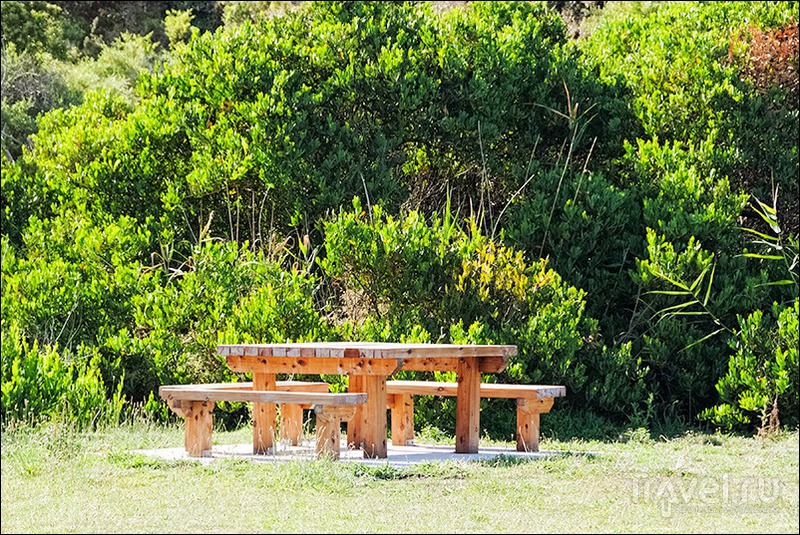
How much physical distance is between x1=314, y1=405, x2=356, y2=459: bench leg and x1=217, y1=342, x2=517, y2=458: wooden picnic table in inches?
14.1

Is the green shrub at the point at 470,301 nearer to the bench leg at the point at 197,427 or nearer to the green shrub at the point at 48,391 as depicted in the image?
the green shrub at the point at 48,391

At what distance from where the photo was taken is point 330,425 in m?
8.27

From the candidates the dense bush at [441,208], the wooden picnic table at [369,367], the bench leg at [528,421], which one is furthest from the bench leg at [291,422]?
the dense bush at [441,208]

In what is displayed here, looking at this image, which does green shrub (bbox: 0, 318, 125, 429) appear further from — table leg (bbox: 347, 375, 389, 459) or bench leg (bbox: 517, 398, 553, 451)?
bench leg (bbox: 517, 398, 553, 451)

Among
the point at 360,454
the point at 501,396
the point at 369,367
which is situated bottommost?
the point at 360,454

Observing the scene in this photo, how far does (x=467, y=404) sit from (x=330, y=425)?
1.42 metres

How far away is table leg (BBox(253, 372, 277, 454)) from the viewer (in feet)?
29.5

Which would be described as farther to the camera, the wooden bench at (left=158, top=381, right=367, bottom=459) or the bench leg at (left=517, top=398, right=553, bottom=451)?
the bench leg at (left=517, top=398, right=553, bottom=451)

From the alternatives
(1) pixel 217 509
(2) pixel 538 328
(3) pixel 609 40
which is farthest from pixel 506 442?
(3) pixel 609 40

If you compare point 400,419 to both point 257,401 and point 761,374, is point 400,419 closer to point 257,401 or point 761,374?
point 257,401

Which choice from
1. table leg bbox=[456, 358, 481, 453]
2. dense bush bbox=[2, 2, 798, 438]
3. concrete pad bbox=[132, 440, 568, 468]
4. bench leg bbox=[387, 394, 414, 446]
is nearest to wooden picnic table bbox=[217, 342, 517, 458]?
table leg bbox=[456, 358, 481, 453]

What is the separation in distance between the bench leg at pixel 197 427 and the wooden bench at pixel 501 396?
5.84ft

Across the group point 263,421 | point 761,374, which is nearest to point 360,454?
point 263,421

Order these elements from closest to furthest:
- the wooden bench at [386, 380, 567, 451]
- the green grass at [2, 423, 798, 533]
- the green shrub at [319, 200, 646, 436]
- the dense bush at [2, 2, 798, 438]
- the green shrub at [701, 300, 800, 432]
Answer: the green grass at [2, 423, 798, 533], the wooden bench at [386, 380, 567, 451], the green shrub at [701, 300, 800, 432], the green shrub at [319, 200, 646, 436], the dense bush at [2, 2, 798, 438]
